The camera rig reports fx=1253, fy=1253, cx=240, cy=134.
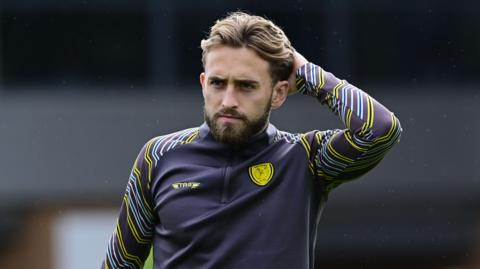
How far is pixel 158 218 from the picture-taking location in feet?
13.5

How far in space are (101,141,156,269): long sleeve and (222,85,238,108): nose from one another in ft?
1.14

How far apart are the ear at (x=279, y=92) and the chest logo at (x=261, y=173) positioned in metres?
0.22

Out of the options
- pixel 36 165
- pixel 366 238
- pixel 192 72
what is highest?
pixel 192 72

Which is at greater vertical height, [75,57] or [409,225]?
[75,57]

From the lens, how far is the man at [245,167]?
3.95m

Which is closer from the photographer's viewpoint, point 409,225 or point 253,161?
point 253,161

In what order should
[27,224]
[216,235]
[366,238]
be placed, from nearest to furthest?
[216,235]
[27,224]
[366,238]

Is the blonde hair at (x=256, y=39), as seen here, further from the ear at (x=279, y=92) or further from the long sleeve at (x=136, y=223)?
the long sleeve at (x=136, y=223)

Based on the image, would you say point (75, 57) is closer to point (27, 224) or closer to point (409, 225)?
point (27, 224)

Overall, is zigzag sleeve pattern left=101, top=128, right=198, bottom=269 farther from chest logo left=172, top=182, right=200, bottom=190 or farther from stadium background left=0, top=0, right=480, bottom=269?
stadium background left=0, top=0, right=480, bottom=269

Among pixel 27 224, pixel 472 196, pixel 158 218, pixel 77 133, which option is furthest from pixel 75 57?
pixel 158 218

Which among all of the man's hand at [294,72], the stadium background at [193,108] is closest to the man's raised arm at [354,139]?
the man's hand at [294,72]

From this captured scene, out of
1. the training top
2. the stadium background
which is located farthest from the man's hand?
the stadium background

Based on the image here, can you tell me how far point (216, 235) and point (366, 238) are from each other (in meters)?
13.3
